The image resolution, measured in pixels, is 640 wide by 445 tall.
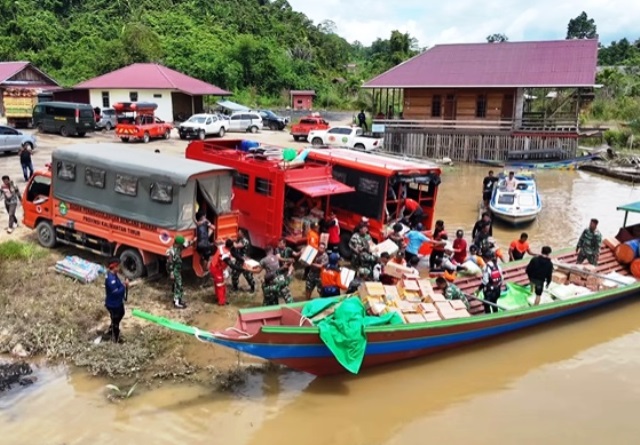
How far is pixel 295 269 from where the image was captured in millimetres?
13711

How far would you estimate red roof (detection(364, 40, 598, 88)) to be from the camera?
29984 mm

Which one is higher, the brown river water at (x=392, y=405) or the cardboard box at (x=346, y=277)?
the cardboard box at (x=346, y=277)

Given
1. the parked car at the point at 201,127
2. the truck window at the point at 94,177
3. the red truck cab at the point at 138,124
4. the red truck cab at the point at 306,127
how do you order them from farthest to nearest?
1. the red truck cab at the point at 306,127
2. the parked car at the point at 201,127
3. the red truck cab at the point at 138,124
4. the truck window at the point at 94,177

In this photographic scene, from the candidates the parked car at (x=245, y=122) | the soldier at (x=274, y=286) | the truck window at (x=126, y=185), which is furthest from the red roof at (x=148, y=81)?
Result: the soldier at (x=274, y=286)

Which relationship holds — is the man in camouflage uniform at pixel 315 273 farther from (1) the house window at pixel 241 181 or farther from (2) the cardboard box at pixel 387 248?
(1) the house window at pixel 241 181

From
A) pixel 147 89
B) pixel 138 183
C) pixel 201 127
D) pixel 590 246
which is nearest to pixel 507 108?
pixel 201 127

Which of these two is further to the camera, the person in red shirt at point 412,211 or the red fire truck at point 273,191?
the person in red shirt at point 412,211

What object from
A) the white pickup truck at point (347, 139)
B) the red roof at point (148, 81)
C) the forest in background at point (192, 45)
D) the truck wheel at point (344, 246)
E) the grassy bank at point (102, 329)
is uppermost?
the forest in background at point (192, 45)

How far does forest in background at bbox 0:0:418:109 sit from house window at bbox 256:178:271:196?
39.5m

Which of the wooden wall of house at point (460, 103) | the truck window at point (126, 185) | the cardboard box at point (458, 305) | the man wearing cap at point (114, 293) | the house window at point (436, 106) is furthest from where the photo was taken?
the house window at point (436, 106)

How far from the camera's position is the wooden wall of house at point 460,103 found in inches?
1251

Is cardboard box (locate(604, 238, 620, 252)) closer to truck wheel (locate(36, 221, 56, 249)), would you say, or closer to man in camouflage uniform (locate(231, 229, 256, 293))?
man in camouflage uniform (locate(231, 229, 256, 293))

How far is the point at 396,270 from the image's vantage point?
10945mm

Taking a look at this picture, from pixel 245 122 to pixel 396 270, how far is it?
98.2 feet
